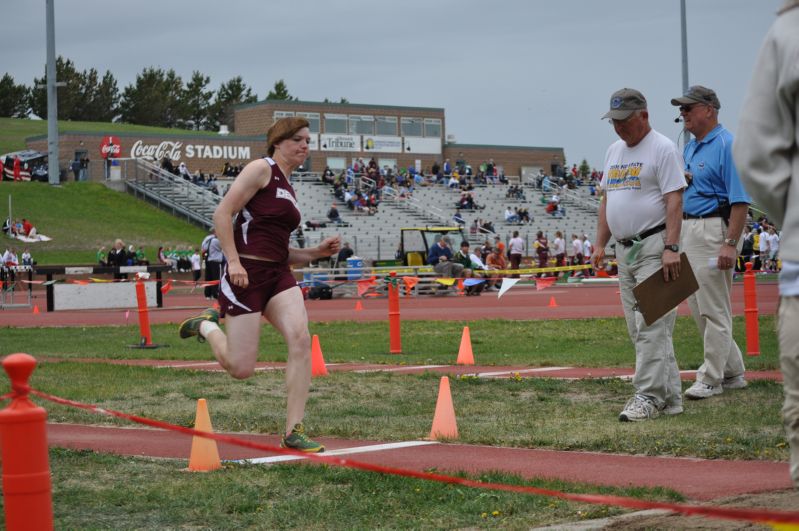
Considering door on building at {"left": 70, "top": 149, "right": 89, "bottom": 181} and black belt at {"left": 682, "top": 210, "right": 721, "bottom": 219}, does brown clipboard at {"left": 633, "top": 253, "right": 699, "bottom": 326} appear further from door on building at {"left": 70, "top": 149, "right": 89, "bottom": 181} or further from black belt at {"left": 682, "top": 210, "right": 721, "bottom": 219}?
door on building at {"left": 70, "top": 149, "right": 89, "bottom": 181}

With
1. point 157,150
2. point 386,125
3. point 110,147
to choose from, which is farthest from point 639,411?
point 386,125

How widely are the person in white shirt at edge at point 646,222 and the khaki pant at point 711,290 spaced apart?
0.69 metres

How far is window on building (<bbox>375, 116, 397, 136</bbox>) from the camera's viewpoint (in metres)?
82.4

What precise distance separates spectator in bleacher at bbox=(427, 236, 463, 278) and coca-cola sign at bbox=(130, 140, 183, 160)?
35.4m

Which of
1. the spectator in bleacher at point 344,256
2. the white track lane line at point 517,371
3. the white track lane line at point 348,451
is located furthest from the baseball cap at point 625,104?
the spectator in bleacher at point 344,256

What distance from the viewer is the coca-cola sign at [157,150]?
6881 centimetres

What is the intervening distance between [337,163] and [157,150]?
1387 centimetres

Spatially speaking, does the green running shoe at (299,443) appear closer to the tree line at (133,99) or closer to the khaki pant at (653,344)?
the khaki pant at (653,344)

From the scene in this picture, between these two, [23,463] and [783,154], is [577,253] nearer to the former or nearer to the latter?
[23,463]

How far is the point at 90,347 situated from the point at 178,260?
32.4 meters

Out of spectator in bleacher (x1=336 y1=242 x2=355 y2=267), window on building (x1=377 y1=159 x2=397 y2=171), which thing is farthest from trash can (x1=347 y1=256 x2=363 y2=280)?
window on building (x1=377 y1=159 x2=397 y2=171)

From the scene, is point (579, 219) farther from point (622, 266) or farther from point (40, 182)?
point (622, 266)

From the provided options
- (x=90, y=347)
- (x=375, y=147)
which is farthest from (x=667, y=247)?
(x=375, y=147)

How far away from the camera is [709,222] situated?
385 inches
